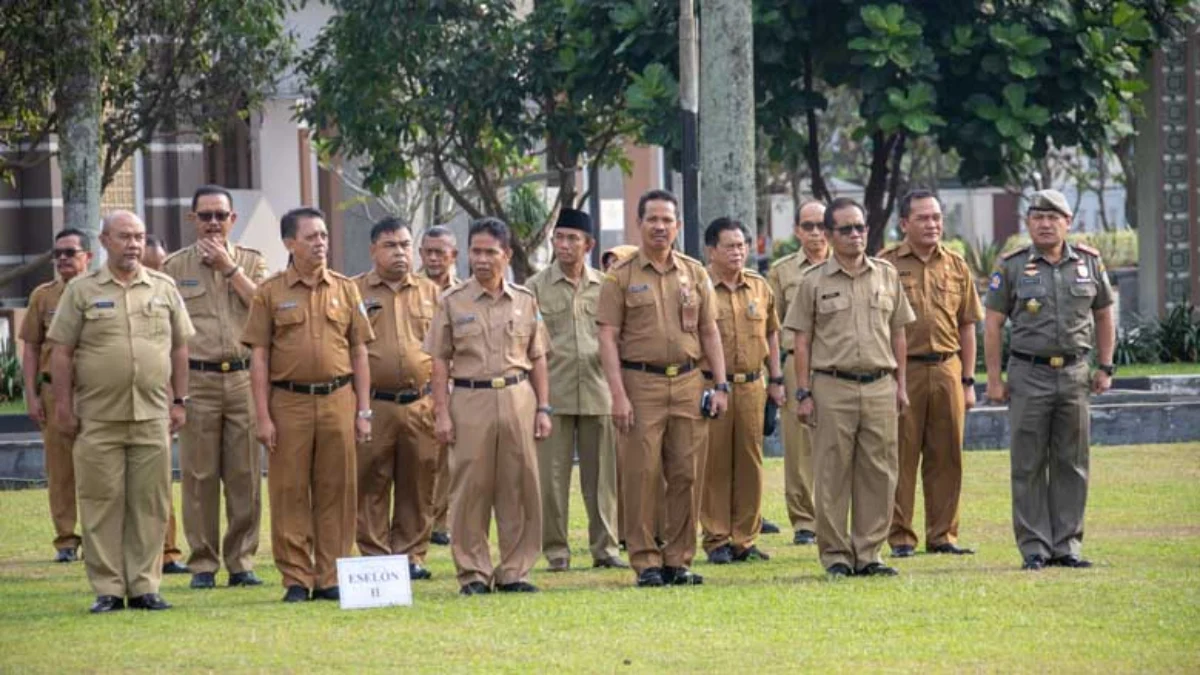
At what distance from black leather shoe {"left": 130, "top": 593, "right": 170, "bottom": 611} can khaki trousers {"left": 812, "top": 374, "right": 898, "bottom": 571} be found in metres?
3.79

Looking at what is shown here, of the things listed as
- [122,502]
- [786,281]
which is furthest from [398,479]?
[786,281]

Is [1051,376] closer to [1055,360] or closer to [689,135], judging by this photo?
[1055,360]

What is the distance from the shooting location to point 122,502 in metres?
13.2

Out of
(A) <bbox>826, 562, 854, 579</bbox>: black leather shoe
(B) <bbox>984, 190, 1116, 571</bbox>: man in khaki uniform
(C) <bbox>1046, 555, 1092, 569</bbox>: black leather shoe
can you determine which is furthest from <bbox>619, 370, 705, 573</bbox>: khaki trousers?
(C) <bbox>1046, 555, 1092, 569</bbox>: black leather shoe

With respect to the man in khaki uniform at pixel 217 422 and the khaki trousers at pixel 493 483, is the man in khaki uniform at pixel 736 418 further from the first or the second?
the man in khaki uniform at pixel 217 422

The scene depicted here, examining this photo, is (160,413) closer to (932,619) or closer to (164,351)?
(164,351)

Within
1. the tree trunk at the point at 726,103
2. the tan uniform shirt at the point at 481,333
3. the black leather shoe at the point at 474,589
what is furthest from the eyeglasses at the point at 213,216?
the tree trunk at the point at 726,103

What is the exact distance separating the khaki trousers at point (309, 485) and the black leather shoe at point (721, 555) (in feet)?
8.81

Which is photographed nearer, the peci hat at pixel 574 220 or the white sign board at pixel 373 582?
the white sign board at pixel 373 582

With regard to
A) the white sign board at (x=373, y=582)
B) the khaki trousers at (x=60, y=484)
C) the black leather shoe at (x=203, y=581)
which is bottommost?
the black leather shoe at (x=203, y=581)

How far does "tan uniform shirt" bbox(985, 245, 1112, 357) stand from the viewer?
46.0 ft

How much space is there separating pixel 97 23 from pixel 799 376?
36.1 ft

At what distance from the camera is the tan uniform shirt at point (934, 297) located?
15.3m

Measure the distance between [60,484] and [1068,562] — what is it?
22.4 ft
